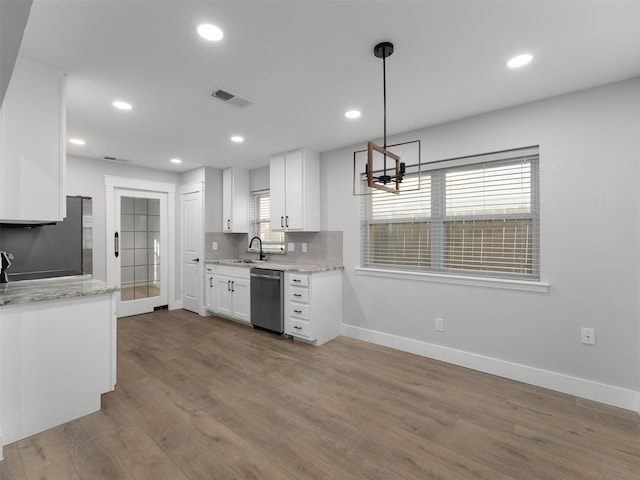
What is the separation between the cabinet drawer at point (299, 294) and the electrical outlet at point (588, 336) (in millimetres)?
2573

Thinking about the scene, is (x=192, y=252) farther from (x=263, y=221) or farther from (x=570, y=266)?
(x=570, y=266)

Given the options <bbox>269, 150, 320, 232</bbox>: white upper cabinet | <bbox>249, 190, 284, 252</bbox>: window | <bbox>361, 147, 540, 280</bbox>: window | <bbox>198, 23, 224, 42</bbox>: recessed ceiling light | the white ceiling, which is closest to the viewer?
the white ceiling

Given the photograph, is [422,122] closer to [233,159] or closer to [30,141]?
[233,159]

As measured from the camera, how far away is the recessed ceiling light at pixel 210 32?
70.3 inches

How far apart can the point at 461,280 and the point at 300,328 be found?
191 centimetres

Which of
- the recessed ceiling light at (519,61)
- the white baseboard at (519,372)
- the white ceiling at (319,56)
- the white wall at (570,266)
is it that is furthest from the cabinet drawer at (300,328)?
the recessed ceiling light at (519,61)

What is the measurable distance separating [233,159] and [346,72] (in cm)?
292

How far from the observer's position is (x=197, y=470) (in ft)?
5.66

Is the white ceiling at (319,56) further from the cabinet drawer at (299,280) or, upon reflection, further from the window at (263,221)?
the window at (263,221)

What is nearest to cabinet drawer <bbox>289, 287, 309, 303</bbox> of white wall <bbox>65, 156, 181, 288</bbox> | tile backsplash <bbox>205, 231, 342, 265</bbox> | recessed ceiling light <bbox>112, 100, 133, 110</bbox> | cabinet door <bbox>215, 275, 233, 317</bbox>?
tile backsplash <bbox>205, 231, 342, 265</bbox>

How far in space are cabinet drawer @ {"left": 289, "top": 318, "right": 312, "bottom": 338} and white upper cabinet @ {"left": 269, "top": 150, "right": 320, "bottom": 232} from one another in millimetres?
1204

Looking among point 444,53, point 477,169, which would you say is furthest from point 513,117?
point 444,53

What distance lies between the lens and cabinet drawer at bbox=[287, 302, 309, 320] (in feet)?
12.2

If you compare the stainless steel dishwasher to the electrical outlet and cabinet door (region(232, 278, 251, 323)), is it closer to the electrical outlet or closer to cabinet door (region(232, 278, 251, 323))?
cabinet door (region(232, 278, 251, 323))
